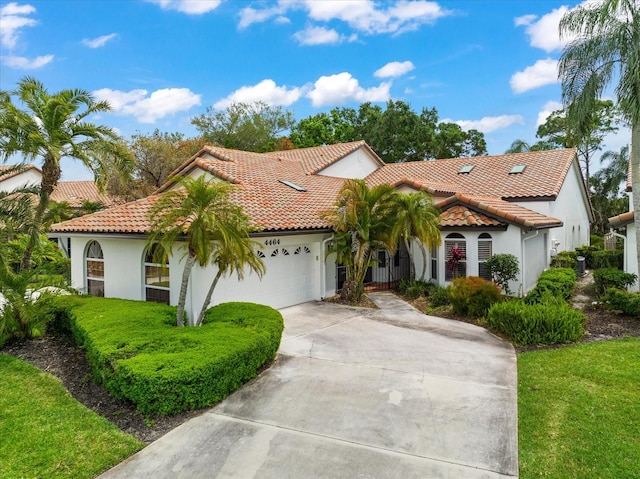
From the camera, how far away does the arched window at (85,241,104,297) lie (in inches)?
573

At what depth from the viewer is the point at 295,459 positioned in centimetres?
564

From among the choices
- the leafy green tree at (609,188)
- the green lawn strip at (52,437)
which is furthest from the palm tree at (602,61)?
the leafy green tree at (609,188)

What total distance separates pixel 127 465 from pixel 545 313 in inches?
401

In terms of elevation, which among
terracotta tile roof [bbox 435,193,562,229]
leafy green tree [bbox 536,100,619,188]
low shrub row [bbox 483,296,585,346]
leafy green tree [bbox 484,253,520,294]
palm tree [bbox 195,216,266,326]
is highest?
leafy green tree [bbox 536,100,619,188]

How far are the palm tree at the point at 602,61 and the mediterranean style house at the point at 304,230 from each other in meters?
4.40

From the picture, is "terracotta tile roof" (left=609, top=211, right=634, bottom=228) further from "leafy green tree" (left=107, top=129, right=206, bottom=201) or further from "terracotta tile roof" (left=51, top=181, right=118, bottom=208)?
"terracotta tile roof" (left=51, top=181, right=118, bottom=208)

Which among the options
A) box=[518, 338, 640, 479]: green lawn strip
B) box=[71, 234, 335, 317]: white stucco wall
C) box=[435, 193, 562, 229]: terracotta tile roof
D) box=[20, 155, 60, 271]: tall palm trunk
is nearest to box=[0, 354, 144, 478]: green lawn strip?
box=[71, 234, 335, 317]: white stucco wall

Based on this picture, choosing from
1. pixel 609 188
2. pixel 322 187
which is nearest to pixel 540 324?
pixel 322 187

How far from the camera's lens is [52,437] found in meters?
6.32

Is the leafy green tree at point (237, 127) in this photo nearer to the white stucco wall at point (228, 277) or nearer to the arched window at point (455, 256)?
the white stucco wall at point (228, 277)

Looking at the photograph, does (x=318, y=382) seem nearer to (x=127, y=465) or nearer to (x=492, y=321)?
(x=127, y=465)

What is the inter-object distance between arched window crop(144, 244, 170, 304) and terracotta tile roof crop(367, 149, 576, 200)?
491 inches

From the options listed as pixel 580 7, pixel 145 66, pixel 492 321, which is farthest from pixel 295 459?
pixel 145 66

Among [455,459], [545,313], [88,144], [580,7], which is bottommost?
[455,459]
